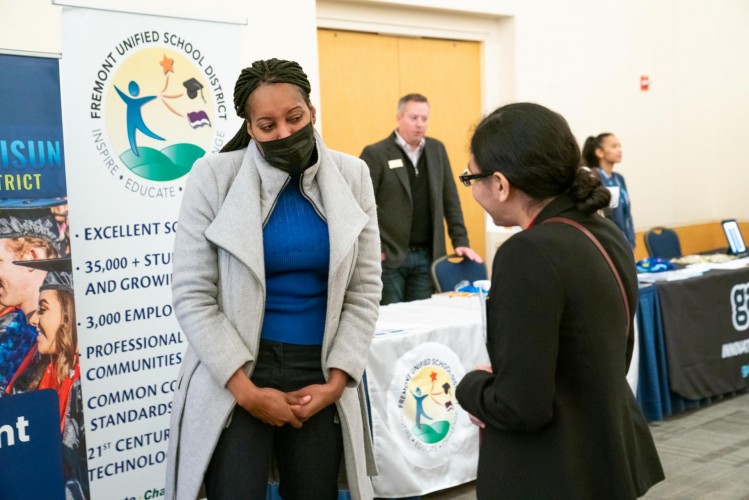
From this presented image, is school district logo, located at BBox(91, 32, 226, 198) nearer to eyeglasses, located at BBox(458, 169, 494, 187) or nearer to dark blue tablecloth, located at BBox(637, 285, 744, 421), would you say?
eyeglasses, located at BBox(458, 169, 494, 187)

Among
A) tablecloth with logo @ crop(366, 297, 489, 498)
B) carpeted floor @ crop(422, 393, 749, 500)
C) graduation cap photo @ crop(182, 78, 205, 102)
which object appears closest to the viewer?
graduation cap photo @ crop(182, 78, 205, 102)

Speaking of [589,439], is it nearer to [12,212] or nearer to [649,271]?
[12,212]

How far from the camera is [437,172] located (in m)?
4.86

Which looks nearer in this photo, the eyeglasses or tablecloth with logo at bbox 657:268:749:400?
the eyeglasses

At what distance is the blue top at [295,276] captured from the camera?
180 cm

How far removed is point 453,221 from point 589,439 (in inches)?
136

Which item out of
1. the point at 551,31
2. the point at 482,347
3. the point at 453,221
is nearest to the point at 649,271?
the point at 453,221

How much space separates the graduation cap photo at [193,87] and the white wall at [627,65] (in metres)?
2.01

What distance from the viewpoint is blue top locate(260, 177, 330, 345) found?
5.91ft

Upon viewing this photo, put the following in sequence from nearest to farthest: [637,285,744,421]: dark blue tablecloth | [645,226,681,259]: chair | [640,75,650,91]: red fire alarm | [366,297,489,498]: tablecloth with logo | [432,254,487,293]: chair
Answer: [366,297,489,498]: tablecloth with logo, [637,285,744,421]: dark blue tablecloth, [432,254,487,293]: chair, [645,226,681,259]: chair, [640,75,650,91]: red fire alarm

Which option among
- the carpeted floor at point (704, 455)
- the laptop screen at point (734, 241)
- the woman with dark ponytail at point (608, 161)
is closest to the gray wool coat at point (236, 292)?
the carpeted floor at point (704, 455)

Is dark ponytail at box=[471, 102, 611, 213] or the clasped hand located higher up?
dark ponytail at box=[471, 102, 611, 213]

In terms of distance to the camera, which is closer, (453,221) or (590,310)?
(590,310)

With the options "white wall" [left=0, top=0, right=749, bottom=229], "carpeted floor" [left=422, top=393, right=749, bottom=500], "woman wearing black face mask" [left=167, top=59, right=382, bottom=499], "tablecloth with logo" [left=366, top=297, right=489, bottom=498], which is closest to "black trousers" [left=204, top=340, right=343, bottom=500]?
"woman wearing black face mask" [left=167, top=59, right=382, bottom=499]
